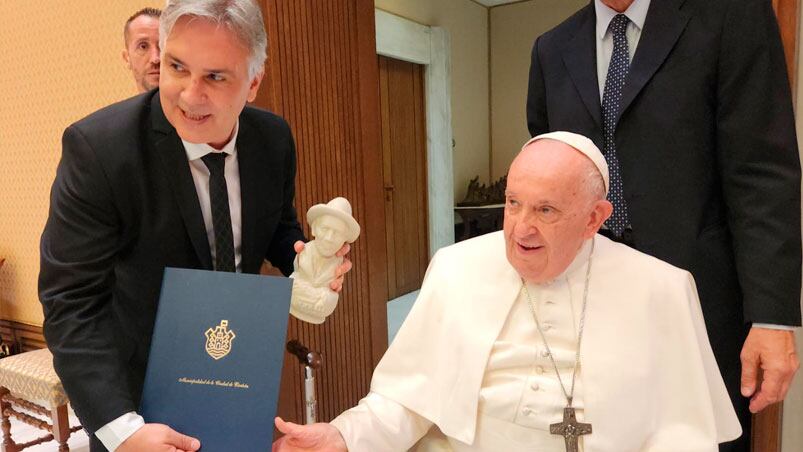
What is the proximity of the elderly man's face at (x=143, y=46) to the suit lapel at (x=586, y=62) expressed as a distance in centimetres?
181

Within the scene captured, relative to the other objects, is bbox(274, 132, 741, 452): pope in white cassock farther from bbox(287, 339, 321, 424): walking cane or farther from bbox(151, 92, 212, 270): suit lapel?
bbox(151, 92, 212, 270): suit lapel

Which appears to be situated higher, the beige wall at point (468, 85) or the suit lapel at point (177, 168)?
the beige wall at point (468, 85)

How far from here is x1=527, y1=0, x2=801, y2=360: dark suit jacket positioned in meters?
1.65

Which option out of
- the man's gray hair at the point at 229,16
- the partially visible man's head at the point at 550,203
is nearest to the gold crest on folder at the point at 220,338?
the man's gray hair at the point at 229,16

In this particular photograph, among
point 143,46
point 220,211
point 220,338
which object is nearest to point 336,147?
point 143,46

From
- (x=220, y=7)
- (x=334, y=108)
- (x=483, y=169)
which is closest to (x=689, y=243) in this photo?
(x=220, y=7)

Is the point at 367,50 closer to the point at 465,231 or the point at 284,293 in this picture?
the point at 284,293

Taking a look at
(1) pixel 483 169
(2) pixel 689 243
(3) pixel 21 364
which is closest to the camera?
(2) pixel 689 243

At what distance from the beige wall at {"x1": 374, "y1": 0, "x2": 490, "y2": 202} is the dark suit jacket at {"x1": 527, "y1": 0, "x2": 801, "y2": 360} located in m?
6.16

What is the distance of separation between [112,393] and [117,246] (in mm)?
333

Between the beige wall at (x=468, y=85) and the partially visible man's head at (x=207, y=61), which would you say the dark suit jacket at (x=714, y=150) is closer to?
the partially visible man's head at (x=207, y=61)

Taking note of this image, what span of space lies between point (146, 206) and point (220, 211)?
17cm

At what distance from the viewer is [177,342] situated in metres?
1.35

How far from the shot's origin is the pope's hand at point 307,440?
152 centimetres
